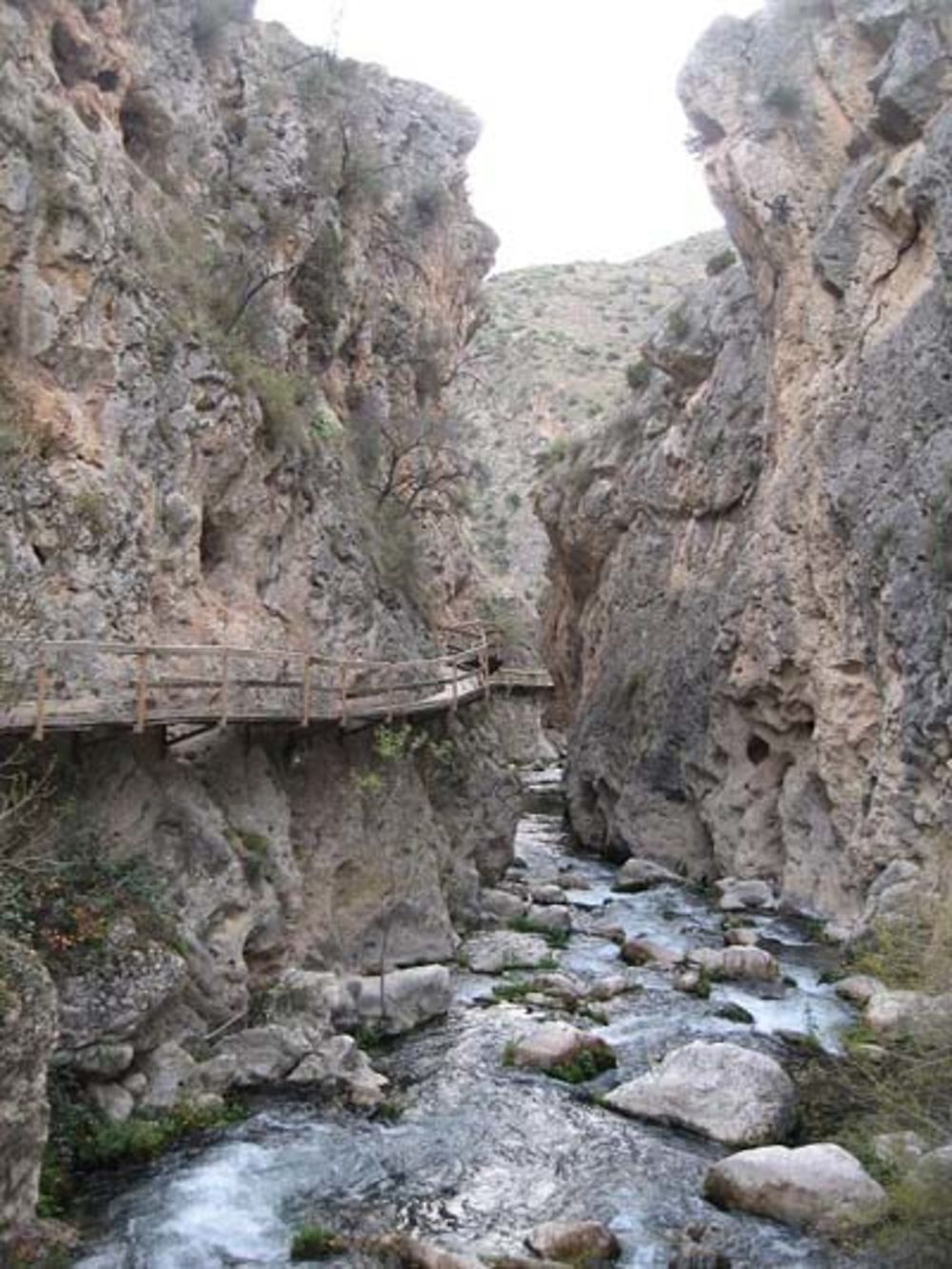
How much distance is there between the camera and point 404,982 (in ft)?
56.3

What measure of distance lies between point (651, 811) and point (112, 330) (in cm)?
1976

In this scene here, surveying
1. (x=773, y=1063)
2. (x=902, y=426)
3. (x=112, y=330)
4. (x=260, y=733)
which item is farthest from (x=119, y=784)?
(x=902, y=426)

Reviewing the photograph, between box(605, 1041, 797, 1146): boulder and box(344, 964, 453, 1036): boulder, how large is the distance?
350 centimetres

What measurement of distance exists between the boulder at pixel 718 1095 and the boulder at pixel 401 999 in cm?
350

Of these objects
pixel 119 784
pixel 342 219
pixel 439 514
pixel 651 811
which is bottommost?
pixel 651 811

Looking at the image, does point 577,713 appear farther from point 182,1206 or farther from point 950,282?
point 182,1206

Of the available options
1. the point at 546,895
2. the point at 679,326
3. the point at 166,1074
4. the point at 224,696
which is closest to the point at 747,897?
the point at 546,895

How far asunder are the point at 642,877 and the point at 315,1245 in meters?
20.0

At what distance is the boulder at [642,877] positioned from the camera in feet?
95.1

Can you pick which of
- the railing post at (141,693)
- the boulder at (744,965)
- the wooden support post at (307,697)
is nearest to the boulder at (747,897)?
the boulder at (744,965)

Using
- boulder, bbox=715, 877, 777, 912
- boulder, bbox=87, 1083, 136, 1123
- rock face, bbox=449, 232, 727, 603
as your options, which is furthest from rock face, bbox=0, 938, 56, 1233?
rock face, bbox=449, 232, 727, 603

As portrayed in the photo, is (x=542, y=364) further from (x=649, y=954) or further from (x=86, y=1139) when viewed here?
(x=86, y=1139)

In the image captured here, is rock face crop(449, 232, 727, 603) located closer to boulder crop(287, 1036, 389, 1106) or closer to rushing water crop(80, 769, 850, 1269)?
Answer: rushing water crop(80, 769, 850, 1269)

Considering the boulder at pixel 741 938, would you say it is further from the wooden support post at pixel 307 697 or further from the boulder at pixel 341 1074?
the wooden support post at pixel 307 697
